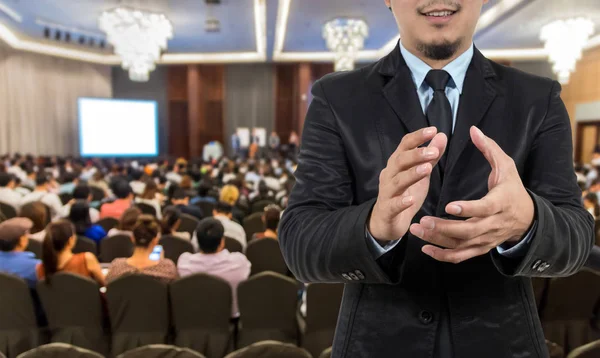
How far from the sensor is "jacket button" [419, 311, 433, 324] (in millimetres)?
893

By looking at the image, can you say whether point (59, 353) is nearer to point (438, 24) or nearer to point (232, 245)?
point (438, 24)

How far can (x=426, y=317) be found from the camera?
2.94 feet

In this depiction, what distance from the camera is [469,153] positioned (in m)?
0.89

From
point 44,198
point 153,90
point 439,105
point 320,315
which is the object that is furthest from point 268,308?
point 153,90

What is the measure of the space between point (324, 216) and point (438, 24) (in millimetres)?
407

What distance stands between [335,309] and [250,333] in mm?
625

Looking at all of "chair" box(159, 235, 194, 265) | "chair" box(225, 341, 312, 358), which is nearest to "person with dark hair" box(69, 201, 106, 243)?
"chair" box(159, 235, 194, 265)

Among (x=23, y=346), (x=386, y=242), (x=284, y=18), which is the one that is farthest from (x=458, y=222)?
(x=284, y=18)

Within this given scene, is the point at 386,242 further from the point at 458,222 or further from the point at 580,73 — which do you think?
the point at 580,73

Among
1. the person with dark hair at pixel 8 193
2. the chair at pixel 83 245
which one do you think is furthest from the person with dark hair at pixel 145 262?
the person with dark hair at pixel 8 193

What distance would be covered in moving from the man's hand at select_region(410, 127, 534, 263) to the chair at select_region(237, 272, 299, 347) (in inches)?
101

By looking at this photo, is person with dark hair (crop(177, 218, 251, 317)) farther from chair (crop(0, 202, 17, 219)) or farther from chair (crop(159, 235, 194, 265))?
chair (crop(0, 202, 17, 219))

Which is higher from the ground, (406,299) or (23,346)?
(406,299)

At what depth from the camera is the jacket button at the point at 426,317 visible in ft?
2.93
